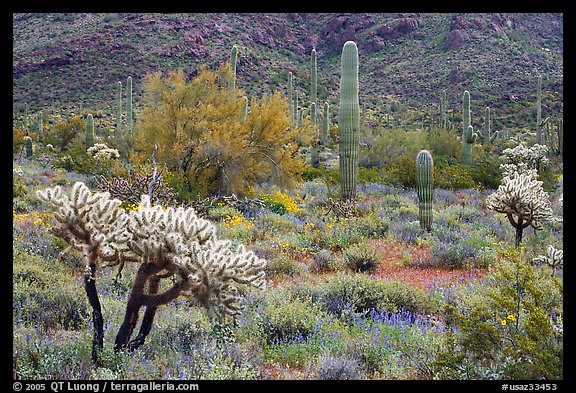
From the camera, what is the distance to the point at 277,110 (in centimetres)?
1472

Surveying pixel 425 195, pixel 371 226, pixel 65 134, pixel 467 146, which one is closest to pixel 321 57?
pixel 65 134

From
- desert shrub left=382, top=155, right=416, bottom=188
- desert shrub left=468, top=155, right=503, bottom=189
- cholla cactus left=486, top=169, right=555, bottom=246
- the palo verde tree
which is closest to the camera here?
cholla cactus left=486, top=169, right=555, bottom=246

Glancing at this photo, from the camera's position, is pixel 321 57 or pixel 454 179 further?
pixel 321 57

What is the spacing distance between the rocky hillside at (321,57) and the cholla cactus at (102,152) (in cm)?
2623

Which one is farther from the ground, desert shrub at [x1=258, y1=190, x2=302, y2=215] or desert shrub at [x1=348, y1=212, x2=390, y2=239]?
desert shrub at [x1=258, y1=190, x2=302, y2=215]

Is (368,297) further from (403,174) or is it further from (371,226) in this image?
(403,174)

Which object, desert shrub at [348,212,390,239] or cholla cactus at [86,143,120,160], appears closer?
desert shrub at [348,212,390,239]

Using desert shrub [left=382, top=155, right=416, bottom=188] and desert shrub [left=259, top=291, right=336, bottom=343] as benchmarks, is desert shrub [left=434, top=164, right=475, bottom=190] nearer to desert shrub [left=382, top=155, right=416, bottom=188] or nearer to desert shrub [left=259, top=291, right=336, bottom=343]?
desert shrub [left=382, top=155, right=416, bottom=188]

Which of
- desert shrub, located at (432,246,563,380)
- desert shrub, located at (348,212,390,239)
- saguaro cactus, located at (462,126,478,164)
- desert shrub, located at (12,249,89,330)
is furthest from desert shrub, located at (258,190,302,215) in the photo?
saguaro cactus, located at (462,126,478,164)

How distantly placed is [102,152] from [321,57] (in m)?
45.6

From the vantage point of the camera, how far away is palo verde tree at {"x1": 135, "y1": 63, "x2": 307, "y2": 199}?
43.6ft

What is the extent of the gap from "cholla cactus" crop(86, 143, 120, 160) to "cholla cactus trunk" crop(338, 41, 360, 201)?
894cm

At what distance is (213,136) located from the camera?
517 inches
